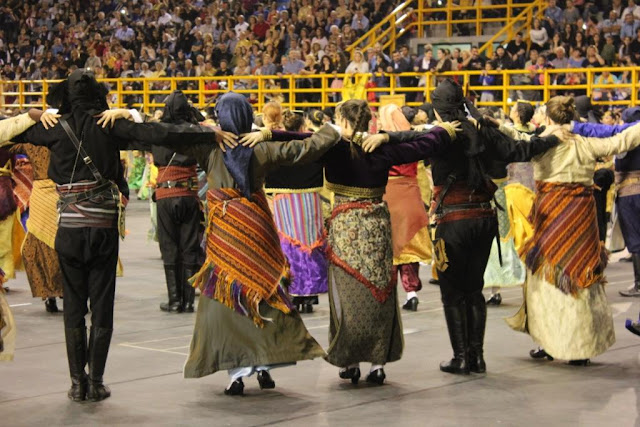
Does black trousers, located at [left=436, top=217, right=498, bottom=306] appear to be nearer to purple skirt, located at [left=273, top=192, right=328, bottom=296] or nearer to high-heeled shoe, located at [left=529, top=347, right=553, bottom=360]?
high-heeled shoe, located at [left=529, top=347, right=553, bottom=360]

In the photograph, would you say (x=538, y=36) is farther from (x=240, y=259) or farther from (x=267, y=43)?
(x=240, y=259)

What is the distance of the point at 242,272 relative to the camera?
6.38m

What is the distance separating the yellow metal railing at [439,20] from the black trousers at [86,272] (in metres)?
16.3

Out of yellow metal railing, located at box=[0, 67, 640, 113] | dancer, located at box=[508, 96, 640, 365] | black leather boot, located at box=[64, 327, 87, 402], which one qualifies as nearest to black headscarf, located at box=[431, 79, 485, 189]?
dancer, located at box=[508, 96, 640, 365]

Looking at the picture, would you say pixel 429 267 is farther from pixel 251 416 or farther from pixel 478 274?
pixel 251 416

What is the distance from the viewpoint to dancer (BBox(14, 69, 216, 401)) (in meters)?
6.29

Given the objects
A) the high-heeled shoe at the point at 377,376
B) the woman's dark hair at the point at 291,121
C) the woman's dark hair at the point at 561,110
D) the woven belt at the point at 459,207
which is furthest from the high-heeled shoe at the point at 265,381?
the woman's dark hair at the point at 291,121

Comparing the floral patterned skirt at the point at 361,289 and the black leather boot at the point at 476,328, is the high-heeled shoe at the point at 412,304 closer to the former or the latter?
the black leather boot at the point at 476,328

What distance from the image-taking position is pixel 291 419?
5.94 metres

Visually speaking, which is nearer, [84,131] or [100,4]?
[84,131]

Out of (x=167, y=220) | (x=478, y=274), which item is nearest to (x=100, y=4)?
(x=167, y=220)

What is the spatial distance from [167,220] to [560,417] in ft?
14.7

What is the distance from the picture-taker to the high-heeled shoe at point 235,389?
6.47m

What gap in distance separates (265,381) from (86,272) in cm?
123
